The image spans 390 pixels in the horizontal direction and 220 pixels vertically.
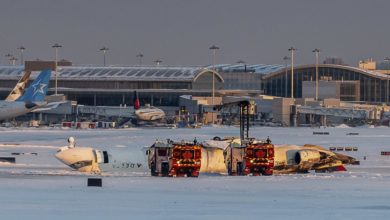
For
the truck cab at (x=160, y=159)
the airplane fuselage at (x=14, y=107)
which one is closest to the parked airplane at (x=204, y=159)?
the truck cab at (x=160, y=159)

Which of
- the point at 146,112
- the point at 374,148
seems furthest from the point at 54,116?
the point at 374,148

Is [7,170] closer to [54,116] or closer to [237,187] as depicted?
[237,187]

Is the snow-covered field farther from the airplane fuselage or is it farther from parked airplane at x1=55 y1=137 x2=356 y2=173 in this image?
the airplane fuselage

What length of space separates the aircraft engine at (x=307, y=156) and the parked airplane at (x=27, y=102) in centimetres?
7907

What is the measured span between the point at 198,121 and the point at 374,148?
3648 inches

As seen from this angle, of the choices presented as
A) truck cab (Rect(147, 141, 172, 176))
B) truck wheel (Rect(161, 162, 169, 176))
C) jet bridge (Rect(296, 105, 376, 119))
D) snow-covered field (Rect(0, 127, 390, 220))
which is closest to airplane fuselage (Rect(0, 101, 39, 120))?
jet bridge (Rect(296, 105, 376, 119))

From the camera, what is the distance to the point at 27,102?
451ft

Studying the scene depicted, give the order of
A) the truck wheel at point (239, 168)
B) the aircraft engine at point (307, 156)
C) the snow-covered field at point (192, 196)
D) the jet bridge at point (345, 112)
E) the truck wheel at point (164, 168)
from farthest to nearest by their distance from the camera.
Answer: the jet bridge at point (345, 112) → the aircraft engine at point (307, 156) → the truck wheel at point (239, 168) → the truck wheel at point (164, 168) → the snow-covered field at point (192, 196)

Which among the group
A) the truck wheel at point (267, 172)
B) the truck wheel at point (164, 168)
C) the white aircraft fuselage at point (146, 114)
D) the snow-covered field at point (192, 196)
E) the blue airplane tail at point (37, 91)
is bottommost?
the snow-covered field at point (192, 196)

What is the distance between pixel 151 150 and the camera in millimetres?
58688

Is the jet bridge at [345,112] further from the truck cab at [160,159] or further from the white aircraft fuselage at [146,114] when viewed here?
the truck cab at [160,159]

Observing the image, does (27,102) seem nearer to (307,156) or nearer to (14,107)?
(14,107)

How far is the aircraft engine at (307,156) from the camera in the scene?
59.7m

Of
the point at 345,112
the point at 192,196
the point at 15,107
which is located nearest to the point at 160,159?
the point at 192,196
